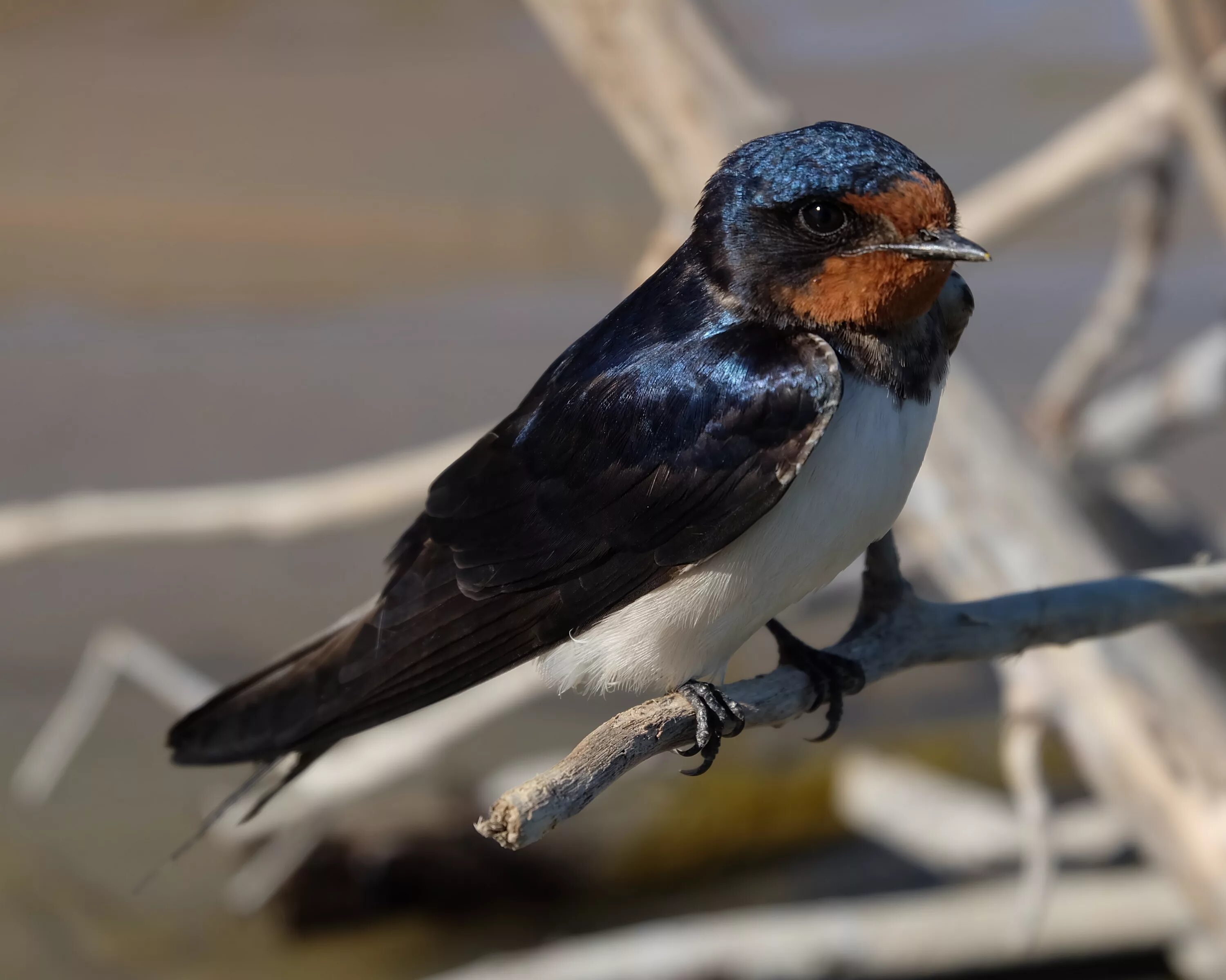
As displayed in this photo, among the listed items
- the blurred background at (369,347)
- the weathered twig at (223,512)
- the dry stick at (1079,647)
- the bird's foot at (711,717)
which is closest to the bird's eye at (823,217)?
the bird's foot at (711,717)

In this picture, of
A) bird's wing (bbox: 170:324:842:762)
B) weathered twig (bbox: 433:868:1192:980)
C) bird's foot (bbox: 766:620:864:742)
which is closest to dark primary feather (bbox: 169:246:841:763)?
bird's wing (bbox: 170:324:842:762)

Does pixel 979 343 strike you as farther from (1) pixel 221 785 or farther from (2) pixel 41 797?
(2) pixel 41 797

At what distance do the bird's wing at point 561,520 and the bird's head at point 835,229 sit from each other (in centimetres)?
5

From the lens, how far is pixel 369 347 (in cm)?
634

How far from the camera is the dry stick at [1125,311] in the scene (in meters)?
3.39

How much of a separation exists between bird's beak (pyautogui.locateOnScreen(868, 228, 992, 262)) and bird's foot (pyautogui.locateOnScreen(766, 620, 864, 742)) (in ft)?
1.79

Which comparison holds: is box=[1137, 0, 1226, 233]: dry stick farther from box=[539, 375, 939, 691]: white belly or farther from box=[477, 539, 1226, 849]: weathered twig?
box=[539, 375, 939, 691]: white belly

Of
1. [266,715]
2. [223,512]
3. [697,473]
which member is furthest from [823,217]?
[223,512]

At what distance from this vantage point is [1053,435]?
351 cm

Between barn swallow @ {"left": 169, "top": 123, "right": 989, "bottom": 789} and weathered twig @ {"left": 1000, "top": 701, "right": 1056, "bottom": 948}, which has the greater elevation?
barn swallow @ {"left": 169, "top": 123, "right": 989, "bottom": 789}

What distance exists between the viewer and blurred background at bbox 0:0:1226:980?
4043 millimetres

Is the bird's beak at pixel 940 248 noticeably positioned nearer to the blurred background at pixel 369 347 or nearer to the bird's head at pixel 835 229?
the bird's head at pixel 835 229

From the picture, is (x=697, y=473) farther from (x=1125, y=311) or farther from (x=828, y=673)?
(x=1125, y=311)

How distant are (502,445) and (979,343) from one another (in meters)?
4.39
